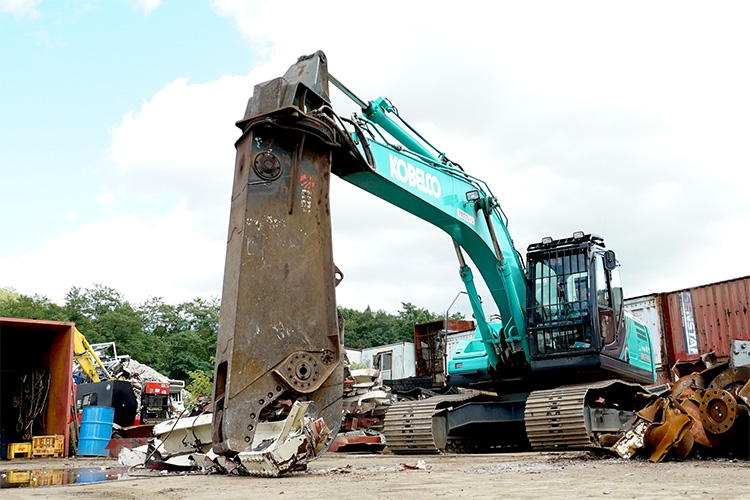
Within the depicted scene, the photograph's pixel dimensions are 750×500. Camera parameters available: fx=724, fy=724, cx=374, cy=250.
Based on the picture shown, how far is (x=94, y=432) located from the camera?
1243 centimetres

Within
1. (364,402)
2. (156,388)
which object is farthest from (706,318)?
(156,388)

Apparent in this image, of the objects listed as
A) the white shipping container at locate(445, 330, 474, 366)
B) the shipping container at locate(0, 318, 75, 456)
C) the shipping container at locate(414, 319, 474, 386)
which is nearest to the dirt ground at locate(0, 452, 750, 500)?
the shipping container at locate(0, 318, 75, 456)

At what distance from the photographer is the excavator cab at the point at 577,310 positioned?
31.6ft

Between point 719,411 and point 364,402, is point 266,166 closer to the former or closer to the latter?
point 719,411

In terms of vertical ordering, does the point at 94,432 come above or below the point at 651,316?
below

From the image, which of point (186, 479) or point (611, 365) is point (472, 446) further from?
point (186, 479)

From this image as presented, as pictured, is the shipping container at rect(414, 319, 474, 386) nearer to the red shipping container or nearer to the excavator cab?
the red shipping container

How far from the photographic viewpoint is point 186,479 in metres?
5.25

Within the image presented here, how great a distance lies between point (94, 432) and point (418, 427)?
603 centimetres

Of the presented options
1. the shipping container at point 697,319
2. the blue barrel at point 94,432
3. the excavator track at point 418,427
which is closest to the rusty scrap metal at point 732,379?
the excavator track at point 418,427

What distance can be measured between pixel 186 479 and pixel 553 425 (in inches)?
207

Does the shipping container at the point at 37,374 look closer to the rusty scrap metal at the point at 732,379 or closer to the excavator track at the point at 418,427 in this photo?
the excavator track at the point at 418,427

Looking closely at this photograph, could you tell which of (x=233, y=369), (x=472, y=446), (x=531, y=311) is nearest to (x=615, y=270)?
(x=531, y=311)

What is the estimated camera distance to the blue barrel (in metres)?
12.4
